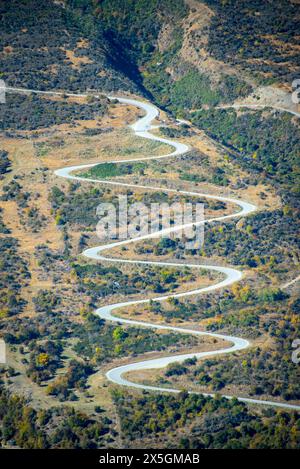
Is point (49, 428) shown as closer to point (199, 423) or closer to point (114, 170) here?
point (199, 423)

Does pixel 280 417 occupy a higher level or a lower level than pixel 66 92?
lower

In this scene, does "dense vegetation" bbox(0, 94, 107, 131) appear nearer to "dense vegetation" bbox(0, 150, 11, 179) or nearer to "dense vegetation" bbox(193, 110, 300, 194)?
"dense vegetation" bbox(0, 150, 11, 179)

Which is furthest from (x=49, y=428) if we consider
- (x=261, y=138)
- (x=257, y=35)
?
(x=257, y=35)

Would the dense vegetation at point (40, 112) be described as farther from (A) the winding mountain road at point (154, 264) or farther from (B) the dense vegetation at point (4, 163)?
(B) the dense vegetation at point (4, 163)

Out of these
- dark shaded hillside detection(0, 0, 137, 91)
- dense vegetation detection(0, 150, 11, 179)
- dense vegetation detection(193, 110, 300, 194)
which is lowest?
dense vegetation detection(0, 150, 11, 179)

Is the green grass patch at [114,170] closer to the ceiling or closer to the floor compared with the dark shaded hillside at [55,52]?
closer to the floor

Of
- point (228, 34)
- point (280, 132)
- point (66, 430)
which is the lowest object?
point (66, 430)

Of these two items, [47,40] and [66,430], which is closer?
[66,430]

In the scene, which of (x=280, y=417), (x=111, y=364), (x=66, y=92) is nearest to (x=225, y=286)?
(x=111, y=364)

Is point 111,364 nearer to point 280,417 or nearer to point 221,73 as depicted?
point 280,417

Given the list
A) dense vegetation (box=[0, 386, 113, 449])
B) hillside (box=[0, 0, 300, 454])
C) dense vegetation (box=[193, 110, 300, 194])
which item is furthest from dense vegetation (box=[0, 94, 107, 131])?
dense vegetation (box=[0, 386, 113, 449])

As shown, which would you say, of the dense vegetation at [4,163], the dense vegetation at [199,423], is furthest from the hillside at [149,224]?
the dense vegetation at [4,163]
